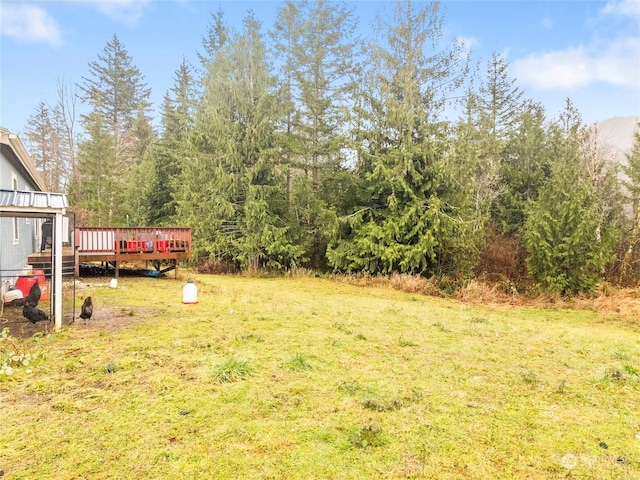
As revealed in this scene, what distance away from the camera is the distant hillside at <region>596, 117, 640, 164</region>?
17.1m

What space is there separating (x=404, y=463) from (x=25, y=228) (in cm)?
1253

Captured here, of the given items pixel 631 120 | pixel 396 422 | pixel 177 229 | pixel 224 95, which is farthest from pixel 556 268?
pixel 631 120

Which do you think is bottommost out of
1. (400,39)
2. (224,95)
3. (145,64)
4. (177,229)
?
(177,229)

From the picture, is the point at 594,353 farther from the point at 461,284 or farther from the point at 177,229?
the point at 177,229

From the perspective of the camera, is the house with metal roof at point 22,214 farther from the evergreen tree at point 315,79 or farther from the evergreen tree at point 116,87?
the evergreen tree at point 116,87

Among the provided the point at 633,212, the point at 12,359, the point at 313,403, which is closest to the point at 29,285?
the point at 12,359

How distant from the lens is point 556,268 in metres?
11.8

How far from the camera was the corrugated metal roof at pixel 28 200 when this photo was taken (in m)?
4.82

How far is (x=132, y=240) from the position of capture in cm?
1137

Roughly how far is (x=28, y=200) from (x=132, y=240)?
6.74 metres

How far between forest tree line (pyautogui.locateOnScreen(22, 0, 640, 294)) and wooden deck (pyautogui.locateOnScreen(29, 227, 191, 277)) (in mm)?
3125

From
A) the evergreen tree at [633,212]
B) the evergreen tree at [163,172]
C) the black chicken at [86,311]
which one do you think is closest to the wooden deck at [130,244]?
the black chicken at [86,311]

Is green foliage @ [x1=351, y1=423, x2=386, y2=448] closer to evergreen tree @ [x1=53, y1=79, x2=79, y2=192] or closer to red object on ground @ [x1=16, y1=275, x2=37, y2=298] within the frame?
red object on ground @ [x1=16, y1=275, x2=37, y2=298]

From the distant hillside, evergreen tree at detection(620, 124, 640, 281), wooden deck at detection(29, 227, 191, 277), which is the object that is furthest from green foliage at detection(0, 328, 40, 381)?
the distant hillside
